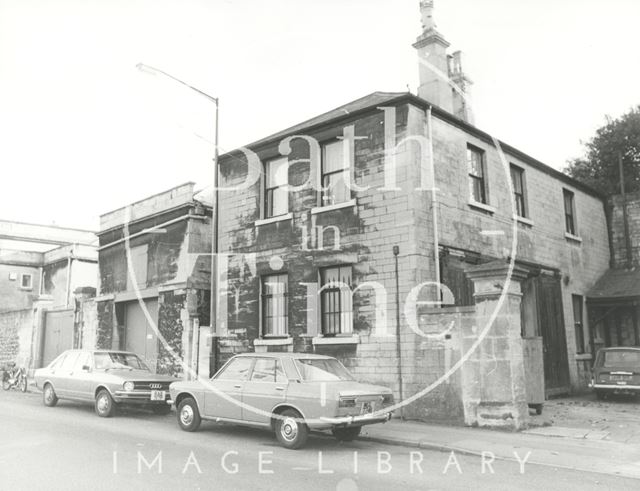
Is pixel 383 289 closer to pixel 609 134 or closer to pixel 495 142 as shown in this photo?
pixel 495 142

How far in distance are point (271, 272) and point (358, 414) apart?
6799mm

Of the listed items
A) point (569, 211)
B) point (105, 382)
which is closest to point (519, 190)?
point (569, 211)

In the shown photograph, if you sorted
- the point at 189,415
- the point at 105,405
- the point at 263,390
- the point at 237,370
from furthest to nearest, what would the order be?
the point at 105,405, the point at 189,415, the point at 237,370, the point at 263,390

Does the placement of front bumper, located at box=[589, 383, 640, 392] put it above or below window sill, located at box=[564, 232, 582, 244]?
below

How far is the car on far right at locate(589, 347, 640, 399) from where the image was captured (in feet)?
48.3

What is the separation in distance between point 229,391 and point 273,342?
4.57m

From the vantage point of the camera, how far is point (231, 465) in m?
7.39

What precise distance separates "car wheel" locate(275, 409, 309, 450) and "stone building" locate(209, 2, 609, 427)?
12.4 feet

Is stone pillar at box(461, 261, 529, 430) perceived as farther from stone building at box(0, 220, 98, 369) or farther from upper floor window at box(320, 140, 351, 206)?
stone building at box(0, 220, 98, 369)

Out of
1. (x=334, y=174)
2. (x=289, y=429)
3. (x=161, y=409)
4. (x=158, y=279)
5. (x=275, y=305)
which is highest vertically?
(x=334, y=174)

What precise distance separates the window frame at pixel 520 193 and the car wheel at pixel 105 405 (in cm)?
1188

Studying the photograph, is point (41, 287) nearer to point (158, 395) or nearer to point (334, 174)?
point (158, 395)

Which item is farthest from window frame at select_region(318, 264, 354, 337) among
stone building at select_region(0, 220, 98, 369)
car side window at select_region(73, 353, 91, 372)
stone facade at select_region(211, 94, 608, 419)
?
stone building at select_region(0, 220, 98, 369)

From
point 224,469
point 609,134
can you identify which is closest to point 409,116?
point 224,469
